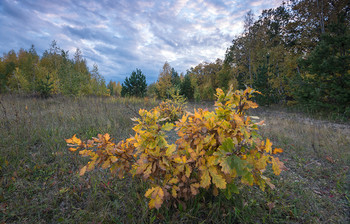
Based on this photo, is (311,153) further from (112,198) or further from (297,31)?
(297,31)

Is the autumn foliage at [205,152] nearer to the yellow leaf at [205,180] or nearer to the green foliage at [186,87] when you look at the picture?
the yellow leaf at [205,180]

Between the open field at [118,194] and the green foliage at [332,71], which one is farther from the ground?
the green foliage at [332,71]

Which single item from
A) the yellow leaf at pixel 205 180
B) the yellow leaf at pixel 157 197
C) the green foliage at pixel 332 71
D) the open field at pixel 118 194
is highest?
the green foliage at pixel 332 71

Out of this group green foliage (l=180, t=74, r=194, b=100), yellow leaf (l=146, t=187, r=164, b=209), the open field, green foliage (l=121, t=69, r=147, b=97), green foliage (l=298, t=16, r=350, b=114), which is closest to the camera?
yellow leaf (l=146, t=187, r=164, b=209)

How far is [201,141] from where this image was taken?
3.91 ft

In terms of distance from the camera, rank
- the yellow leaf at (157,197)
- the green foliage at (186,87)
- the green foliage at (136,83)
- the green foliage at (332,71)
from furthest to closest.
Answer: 1. the green foliage at (186,87)
2. the green foliage at (136,83)
3. the green foliage at (332,71)
4. the yellow leaf at (157,197)

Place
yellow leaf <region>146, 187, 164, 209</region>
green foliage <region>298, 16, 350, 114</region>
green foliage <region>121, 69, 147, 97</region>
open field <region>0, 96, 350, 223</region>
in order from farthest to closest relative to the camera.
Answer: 1. green foliage <region>121, 69, 147, 97</region>
2. green foliage <region>298, 16, 350, 114</region>
3. open field <region>0, 96, 350, 223</region>
4. yellow leaf <region>146, 187, 164, 209</region>

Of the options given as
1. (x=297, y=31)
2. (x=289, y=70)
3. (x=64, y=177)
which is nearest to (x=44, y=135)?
(x=64, y=177)

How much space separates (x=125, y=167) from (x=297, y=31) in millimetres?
22754

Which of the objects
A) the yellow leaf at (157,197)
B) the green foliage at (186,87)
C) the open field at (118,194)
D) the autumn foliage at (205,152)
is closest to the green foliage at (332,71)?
the open field at (118,194)

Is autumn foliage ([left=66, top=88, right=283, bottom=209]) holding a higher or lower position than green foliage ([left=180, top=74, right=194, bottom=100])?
lower

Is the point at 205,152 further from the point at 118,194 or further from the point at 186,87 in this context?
the point at 186,87

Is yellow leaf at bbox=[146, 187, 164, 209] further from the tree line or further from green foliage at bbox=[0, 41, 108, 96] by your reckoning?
green foliage at bbox=[0, 41, 108, 96]

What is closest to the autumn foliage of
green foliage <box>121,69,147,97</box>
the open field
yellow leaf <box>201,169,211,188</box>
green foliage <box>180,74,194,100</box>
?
yellow leaf <box>201,169,211,188</box>
